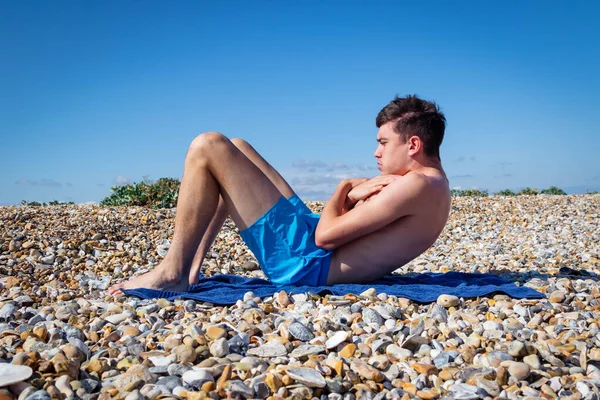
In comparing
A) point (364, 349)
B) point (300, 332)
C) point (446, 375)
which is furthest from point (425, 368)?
point (300, 332)

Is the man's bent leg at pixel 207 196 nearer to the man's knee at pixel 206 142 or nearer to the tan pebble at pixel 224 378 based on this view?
the man's knee at pixel 206 142

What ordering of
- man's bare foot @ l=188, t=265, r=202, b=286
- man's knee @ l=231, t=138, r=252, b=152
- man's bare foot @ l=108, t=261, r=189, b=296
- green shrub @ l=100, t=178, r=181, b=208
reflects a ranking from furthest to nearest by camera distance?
green shrub @ l=100, t=178, r=181, b=208, man's knee @ l=231, t=138, r=252, b=152, man's bare foot @ l=188, t=265, r=202, b=286, man's bare foot @ l=108, t=261, r=189, b=296

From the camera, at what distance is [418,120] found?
13.0 ft

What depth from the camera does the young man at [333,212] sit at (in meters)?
3.85

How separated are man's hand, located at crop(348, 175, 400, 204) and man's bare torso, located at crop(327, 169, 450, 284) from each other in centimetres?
27

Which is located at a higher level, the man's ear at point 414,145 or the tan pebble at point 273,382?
the man's ear at point 414,145

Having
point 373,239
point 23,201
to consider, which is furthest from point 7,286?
point 23,201

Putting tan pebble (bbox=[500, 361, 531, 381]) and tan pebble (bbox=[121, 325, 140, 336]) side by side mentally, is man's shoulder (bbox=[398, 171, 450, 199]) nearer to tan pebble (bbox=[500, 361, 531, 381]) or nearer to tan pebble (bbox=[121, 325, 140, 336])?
tan pebble (bbox=[500, 361, 531, 381])

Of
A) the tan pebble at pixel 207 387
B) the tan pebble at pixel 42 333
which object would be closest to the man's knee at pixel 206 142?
the tan pebble at pixel 42 333

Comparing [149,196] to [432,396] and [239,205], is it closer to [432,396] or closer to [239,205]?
[239,205]

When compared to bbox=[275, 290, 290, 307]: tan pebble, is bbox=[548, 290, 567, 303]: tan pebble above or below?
below

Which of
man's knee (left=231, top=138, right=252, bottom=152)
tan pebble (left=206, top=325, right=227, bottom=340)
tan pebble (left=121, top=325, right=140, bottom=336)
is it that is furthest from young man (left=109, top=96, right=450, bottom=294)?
tan pebble (left=206, top=325, right=227, bottom=340)

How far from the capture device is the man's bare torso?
396cm

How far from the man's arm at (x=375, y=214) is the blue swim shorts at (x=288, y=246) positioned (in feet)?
0.60
